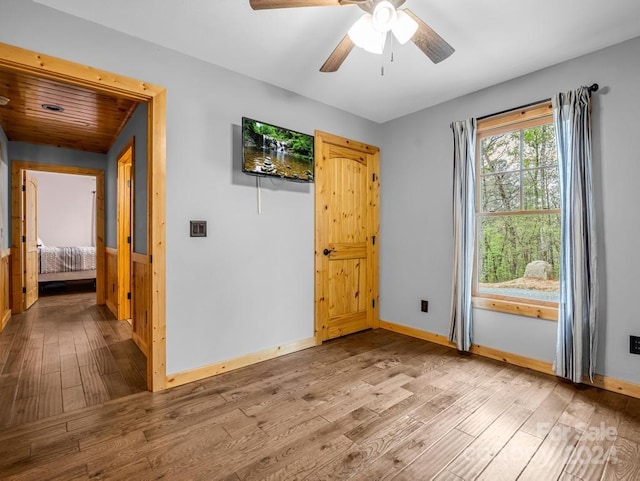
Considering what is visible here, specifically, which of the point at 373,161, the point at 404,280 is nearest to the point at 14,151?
the point at 373,161

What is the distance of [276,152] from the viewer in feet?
9.44

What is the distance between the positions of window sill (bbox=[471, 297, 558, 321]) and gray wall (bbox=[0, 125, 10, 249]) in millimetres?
5404

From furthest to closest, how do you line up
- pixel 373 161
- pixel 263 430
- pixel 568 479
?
1. pixel 373 161
2. pixel 263 430
3. pixel 568 479

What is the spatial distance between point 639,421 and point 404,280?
2.14 meters

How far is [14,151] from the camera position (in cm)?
452

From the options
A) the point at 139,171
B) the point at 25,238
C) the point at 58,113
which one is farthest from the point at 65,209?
the point at 139,171

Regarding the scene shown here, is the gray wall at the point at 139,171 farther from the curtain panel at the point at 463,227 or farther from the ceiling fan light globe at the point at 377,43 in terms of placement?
the curtain panel at the point at 463,227

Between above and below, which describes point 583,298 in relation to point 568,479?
above

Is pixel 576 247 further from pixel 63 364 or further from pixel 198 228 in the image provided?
pixel 63 364

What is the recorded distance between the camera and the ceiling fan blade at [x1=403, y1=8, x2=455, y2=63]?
1.79 meters

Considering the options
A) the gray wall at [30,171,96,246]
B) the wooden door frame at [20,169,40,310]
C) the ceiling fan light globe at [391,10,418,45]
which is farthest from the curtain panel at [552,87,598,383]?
the gray wall at [30,171,96,246]

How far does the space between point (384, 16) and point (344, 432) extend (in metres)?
2.28

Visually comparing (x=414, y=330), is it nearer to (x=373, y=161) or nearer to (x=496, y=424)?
(x=496, y=424)

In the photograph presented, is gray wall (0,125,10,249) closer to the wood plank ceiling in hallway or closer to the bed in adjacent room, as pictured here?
the wood plank ceiling in hallway
